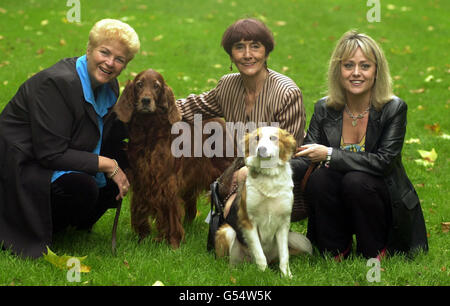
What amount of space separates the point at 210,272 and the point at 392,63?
27.5ft

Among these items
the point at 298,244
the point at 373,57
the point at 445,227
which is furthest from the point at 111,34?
the point at 445,227

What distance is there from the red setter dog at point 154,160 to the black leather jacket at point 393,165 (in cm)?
123

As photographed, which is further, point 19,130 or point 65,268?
point 19,130

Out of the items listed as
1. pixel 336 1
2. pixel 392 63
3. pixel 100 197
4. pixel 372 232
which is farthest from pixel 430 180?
pixel 336 1

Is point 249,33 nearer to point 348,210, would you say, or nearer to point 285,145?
point 285,145

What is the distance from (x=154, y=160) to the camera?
156 inches

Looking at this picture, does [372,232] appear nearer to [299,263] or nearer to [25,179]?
[299,263]

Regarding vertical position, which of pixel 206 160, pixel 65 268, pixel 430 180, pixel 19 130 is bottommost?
pixel 430 180

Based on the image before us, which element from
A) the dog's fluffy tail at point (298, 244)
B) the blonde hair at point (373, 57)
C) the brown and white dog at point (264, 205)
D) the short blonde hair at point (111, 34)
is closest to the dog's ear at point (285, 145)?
the brown and white dog at point (264, 205)

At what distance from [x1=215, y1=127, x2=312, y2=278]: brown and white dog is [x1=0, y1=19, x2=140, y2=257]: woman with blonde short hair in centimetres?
93

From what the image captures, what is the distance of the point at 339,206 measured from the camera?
3.75m

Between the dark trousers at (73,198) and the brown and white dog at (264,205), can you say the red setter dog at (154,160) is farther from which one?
the brown and white dog at (264,205)

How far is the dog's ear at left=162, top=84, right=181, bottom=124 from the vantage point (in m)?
3.90

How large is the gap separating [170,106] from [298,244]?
140 cm
